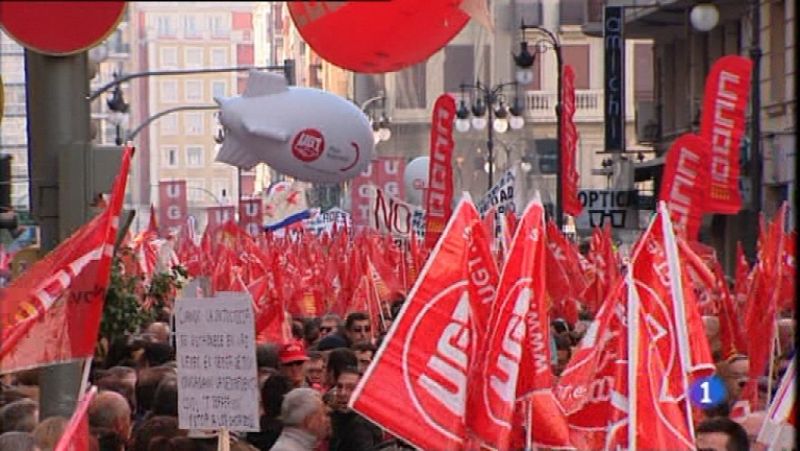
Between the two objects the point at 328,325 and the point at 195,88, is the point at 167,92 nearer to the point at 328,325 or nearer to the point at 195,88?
the point at 195,88

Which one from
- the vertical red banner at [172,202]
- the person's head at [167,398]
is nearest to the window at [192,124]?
the vertical red banner at [172,202]

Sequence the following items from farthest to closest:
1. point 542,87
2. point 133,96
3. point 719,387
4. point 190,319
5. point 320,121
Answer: point 133,96
point 542,87
point 320,121
point 719,387
point 190,319

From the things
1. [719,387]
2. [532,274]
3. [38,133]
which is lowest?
[719,387]

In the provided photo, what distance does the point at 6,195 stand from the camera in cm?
1197

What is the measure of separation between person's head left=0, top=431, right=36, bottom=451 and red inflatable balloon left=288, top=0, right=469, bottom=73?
238 cm

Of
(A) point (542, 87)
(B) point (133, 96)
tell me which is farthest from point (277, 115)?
(B) point (133, 96)

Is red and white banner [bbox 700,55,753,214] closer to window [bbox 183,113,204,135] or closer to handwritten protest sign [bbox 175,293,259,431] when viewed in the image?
handwritten protest sign [bbox 175,293,259,431]

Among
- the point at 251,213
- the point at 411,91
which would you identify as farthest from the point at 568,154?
the point at 411,91

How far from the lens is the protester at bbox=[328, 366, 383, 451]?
9.84 meters

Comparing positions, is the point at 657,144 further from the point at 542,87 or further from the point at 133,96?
the point at 133,96

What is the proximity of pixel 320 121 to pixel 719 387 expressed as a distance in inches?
224

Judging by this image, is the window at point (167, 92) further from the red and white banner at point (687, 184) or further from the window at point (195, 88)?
the red and white banner at point (687, 184)

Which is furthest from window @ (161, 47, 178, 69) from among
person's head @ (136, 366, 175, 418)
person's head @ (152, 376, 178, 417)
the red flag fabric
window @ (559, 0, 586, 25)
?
the red flag fabric

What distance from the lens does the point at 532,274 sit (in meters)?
8.08
